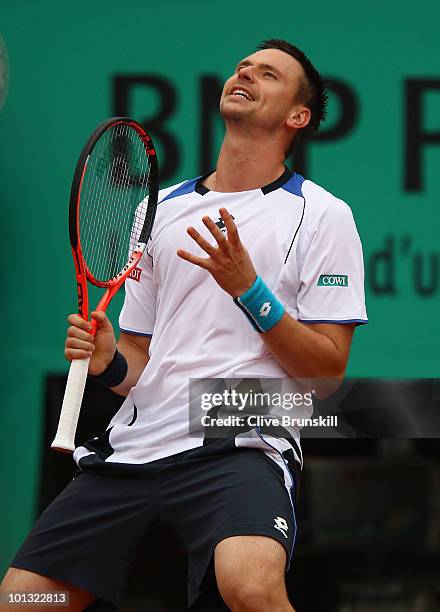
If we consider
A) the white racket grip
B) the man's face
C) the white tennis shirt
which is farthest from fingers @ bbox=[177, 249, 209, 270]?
the man's face

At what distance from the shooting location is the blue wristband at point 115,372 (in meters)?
2.73

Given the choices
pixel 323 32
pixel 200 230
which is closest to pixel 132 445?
pixel 200 230

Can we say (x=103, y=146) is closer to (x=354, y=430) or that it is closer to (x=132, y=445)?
(x=132, y=445)

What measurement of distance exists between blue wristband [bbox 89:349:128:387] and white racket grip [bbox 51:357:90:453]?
0.23m

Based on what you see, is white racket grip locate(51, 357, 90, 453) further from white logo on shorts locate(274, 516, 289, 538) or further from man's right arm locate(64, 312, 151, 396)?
white logo on shorts locate(274, 516, 289, 538)

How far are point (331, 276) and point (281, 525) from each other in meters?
0.57

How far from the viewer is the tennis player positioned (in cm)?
244

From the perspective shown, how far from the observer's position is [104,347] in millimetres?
2693

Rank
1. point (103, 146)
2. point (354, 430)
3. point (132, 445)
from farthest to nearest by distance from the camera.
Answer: point (354, 430)
point (103, 146)
point (132, 445)

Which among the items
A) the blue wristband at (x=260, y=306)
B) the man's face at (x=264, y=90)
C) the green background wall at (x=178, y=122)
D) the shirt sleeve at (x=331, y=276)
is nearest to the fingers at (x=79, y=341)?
the blue wristband at (x=260, y=306)

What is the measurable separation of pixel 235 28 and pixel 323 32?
0.30 m

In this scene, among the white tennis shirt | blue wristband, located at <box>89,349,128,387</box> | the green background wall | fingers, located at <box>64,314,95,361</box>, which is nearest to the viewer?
fingers, located at <box>64,314,95,361</box>

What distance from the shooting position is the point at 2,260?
404cm

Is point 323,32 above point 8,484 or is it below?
above
